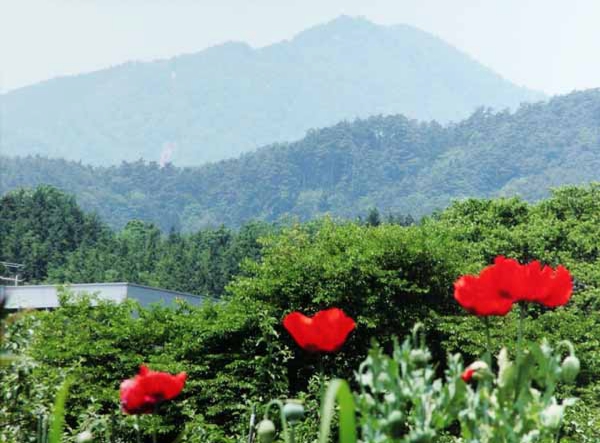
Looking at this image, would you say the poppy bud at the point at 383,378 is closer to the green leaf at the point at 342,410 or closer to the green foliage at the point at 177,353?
the green leaf at the point at 342,410

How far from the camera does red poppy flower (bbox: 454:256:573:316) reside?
221 centimetres

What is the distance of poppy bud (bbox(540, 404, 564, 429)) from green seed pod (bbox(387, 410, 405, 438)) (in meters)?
0.34

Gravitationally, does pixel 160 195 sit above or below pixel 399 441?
below

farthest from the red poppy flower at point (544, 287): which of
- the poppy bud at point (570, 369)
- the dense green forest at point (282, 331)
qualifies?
the dense green forest at point (282, 331)

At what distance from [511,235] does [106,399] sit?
12922 mm

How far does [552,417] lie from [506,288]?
13.5 inches

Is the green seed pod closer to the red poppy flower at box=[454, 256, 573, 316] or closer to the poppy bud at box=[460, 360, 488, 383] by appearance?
the poppy bud at box=[460, 360, 488, 383]

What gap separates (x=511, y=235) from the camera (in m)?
24.1

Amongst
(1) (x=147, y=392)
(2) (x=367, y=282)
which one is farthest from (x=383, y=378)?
(2) (x=367, y=282)

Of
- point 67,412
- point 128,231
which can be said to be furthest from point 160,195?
point 67,412

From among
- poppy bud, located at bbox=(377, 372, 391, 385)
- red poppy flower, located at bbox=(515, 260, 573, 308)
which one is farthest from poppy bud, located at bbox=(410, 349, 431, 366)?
red poppy flower, located at bbox=(515, 260, 573, 308)

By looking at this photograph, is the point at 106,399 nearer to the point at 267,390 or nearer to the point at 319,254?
the point at 267,390

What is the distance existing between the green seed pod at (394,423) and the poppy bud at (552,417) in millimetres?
341

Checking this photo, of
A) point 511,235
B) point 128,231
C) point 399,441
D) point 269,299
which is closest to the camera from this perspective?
point 399,441
